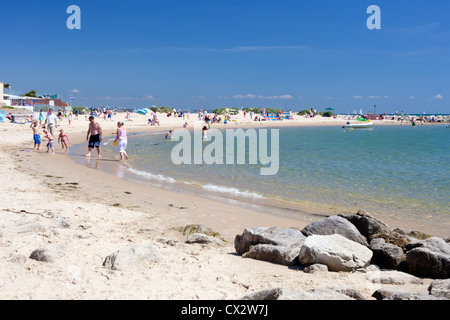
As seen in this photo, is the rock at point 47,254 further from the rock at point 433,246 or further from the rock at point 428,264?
the rock at point 433,246

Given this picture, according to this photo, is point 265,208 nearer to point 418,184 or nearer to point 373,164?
point 418,184

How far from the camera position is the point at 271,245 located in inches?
217

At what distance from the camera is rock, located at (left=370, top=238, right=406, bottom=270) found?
18.0ft

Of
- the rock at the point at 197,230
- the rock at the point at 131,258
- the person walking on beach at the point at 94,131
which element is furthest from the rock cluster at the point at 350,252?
the person walking on beach at the point at 94,131

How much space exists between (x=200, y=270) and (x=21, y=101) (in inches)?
2511

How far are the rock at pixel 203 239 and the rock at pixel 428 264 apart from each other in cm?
283

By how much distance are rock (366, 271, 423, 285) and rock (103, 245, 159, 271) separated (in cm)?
278

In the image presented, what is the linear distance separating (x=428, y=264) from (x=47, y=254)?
4.99m

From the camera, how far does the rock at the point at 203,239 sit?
6.11 meters

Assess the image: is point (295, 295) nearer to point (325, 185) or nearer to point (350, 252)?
point (350, 252)

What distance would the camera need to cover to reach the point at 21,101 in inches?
2329

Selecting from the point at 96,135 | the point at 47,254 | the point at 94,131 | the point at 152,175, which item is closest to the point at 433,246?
the point at 47,254

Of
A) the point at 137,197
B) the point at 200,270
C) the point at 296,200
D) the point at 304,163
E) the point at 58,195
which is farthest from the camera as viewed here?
the point at 304,163
